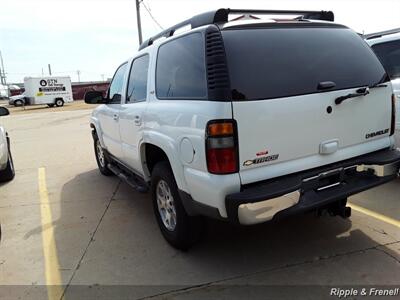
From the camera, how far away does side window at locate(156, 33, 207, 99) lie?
3123 mm

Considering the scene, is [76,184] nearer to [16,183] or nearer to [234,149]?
[16,183]

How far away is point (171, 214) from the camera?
152 inches

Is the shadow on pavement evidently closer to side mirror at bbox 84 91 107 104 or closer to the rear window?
the rear window

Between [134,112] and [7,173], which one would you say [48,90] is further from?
[134,112]

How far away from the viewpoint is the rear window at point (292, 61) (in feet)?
9.63

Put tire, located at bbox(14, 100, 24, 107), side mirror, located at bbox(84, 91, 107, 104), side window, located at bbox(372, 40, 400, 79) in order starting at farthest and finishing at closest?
tire, located at bbox(14, 100, 24, 107) → side mirror, located at bbox(84, 91, 107, 104) → side window, located at bbox(372, 40, 400, 79)

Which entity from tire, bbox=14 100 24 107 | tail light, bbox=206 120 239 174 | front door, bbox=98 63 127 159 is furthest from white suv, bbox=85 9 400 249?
tire, bbox=14 100 24 107

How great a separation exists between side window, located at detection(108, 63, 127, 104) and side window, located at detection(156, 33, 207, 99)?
1.47m

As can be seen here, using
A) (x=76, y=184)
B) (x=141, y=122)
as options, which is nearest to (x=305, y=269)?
(x=141, y=122)

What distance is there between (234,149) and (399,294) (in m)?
1.60

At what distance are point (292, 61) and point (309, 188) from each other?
1014mm

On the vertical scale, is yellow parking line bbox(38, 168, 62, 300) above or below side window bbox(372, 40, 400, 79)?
below

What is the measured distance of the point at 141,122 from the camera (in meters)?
4.14

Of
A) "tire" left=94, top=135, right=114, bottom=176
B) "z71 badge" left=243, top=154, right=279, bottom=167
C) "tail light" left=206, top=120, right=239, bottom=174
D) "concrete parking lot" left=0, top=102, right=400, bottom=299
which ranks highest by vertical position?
"tail light" left=206, top=120, right=239, bottom=174
